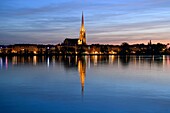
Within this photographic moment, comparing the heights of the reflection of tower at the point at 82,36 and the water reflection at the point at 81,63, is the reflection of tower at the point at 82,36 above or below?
above

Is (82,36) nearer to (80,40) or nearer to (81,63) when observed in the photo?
(80,40)

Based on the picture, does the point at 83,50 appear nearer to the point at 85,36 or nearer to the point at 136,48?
the point at 85,36

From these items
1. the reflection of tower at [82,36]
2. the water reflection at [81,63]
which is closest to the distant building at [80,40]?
the reflection of tower at [82,36]

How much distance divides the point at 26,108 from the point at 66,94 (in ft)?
11.1

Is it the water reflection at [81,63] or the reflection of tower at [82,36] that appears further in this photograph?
the reflection of tower at [82,36]

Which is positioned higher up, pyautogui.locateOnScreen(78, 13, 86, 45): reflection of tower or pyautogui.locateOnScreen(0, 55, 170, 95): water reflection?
pyautogui.locateOnScreen(78, 13, 86, 45): reflection of tower

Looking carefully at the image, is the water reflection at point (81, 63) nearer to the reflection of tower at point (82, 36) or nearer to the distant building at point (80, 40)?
the reflection of tower at point (82, 36)

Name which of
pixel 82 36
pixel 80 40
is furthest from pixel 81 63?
pixel 80 40

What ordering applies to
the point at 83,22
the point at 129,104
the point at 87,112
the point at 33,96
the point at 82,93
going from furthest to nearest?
the point at 83,22 < the point at 82,93 < the point at 33,96 < the point at 129,104 < the point at 87,112

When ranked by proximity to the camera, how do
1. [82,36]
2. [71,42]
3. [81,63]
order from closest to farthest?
[81,63] < [82,36] < [71,42]

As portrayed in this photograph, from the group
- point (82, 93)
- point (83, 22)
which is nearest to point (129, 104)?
point (82, 93)

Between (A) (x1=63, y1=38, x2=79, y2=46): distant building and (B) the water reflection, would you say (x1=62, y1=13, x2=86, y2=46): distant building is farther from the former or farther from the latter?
(B) the water reflection

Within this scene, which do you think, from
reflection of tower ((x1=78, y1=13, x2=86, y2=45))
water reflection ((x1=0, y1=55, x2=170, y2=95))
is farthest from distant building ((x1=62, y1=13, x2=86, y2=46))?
water reflection ((x1=0, y1=55, x2=170, y2=95))

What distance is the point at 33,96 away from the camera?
503 inches
